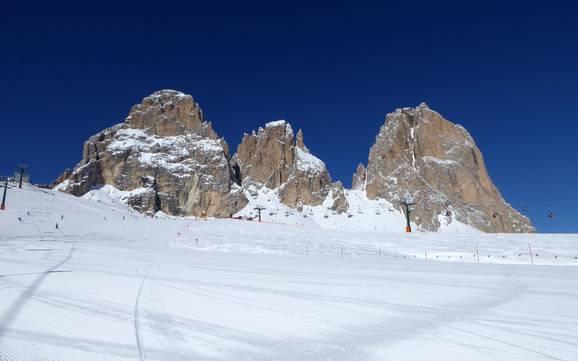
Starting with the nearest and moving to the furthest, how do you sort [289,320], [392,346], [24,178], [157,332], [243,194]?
[392,346], [157,332], [289,320], [24,178], [243,194]

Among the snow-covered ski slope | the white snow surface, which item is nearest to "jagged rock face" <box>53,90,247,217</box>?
the white snow surface

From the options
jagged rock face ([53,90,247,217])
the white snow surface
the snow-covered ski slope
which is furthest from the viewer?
the white snow surface

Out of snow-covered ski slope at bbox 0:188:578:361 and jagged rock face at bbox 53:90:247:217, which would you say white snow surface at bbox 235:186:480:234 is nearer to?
jagged rock face at bbox 53:90:247:217

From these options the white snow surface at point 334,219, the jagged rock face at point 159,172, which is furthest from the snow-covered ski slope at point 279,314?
the white snow surface at point 334,219

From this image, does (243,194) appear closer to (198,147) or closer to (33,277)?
(198,147)

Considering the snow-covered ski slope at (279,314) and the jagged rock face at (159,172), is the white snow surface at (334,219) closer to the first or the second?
the jagged rock face at (159,172)

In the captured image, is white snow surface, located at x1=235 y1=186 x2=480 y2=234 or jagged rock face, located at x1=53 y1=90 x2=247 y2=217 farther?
white snow surface, located at x1=235 y1=186 x2=480 y2=234


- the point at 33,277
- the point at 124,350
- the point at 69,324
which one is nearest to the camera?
the point at 124,350

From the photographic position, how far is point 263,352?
448 centimetres

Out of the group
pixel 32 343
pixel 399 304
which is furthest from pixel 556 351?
pixel 32 343

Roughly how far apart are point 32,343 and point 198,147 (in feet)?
650

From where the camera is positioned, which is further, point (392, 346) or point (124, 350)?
point (392, 346)

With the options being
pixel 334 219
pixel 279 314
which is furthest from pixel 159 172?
pixel 279 314

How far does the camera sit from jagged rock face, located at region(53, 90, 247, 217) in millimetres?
173000
